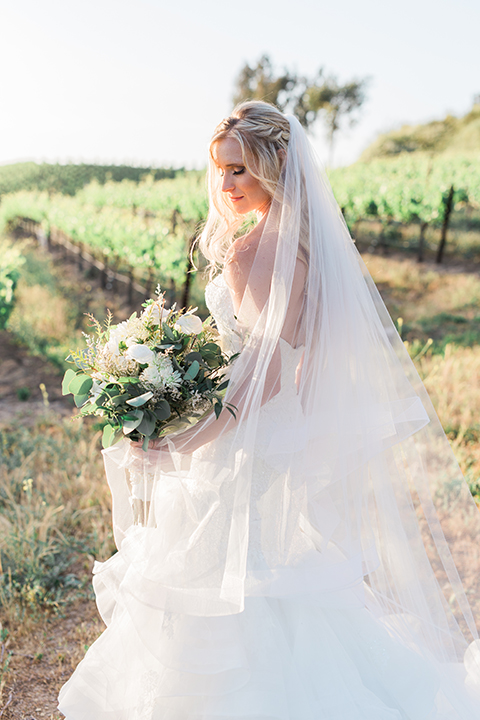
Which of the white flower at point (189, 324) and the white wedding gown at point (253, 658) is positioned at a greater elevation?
the white flower at point (189, 324)

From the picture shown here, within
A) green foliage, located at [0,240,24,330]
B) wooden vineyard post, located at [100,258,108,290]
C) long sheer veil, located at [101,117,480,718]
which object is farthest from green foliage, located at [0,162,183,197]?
long sheer veil, located at [101,117,480,718]

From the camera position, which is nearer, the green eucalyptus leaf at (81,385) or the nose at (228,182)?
the green eucalyptus leaf at (81,385)

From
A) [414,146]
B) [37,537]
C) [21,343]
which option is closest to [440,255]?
[21,343]

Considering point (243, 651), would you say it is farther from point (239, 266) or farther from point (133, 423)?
point (239, 266)

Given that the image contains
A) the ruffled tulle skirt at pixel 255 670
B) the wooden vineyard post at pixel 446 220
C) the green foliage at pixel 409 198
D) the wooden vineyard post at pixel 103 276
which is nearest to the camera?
the ruffled tulle skirt at pixel 255 670

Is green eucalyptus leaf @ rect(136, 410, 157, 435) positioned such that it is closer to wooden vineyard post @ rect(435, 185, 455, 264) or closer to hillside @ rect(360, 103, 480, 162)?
wooden vineyard post @ rect(435, 185, 455, 264)

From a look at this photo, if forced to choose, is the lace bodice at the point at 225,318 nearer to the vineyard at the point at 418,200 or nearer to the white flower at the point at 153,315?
the white flower at the point at 153,315

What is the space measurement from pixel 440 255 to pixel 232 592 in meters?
14.3

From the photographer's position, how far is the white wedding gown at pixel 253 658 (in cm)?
174

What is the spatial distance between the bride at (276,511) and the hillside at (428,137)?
4041 centimetres

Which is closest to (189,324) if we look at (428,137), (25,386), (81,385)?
(81,385)

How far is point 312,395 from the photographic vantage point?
76.4 inches

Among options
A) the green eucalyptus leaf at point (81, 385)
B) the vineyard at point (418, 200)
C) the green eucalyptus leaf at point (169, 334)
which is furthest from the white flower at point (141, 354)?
the vineyard at point (418, 200)

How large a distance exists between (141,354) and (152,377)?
83 millimetres
